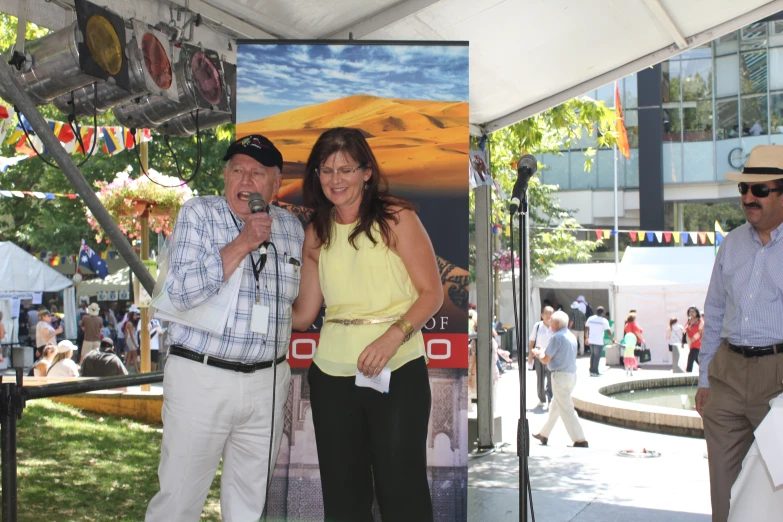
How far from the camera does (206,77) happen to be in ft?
15.8

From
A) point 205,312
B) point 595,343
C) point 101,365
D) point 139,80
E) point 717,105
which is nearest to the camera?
point 205,312

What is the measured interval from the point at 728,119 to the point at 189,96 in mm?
30123

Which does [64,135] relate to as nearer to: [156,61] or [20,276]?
[156,61]

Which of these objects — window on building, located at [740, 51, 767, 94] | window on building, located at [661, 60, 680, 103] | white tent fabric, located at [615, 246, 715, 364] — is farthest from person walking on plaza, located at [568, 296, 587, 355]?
window on building, located at [740, 51, 767, 94]

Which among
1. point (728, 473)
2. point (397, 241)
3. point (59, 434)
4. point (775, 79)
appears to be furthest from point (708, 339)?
point (775, 79)

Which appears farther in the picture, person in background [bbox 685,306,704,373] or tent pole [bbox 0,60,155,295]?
person in background [bbox 685,306,704,373]

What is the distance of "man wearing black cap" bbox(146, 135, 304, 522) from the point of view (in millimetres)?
2834

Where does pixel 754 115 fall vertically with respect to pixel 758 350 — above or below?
above

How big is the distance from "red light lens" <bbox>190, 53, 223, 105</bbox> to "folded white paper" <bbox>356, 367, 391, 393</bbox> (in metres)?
2.63

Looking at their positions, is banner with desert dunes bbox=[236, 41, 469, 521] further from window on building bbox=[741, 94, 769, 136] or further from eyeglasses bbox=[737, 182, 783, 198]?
window on building bbox=[741, 94, 769, 136]

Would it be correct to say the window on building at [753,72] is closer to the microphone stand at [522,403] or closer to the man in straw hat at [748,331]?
the man in straw hat at [748,331]

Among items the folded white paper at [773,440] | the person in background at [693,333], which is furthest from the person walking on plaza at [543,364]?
the folded white paper at [773,440]

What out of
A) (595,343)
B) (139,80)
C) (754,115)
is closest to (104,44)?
(139,80)

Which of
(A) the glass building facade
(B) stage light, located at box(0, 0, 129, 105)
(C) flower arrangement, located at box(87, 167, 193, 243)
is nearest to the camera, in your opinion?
(B) stage light, located at box(0, 0, 129, 105)
